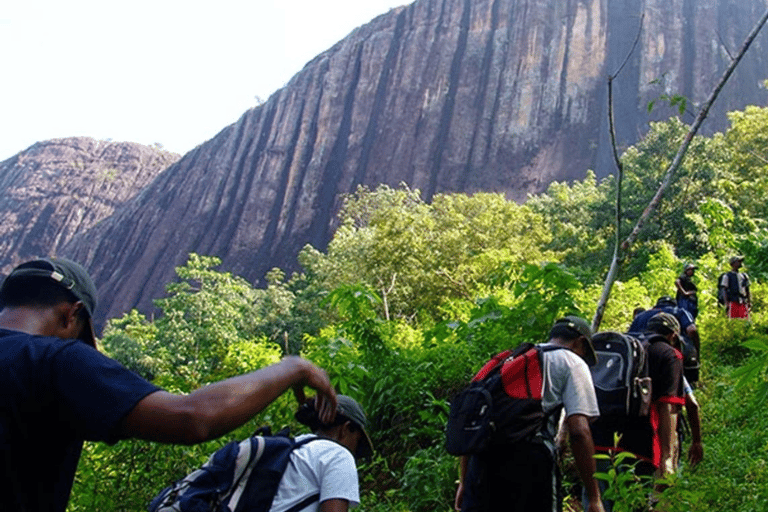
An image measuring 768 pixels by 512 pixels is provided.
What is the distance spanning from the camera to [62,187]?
2498 inches

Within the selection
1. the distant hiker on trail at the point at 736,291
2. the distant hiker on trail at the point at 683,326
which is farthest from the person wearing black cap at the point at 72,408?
the distant hiker on trail at the point at 736,291

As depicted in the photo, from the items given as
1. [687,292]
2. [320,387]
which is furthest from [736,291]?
[320,387]

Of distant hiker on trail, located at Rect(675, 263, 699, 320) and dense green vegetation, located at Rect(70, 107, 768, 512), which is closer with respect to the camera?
dense green vegetation, located at Rect(70, 107, 768, 512)

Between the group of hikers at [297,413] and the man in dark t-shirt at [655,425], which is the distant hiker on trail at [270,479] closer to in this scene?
the group of hikers at [297,413]

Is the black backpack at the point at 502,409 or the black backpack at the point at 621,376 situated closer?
the black backpack at the point at 502,409

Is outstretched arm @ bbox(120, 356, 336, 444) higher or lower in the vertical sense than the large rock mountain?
lower

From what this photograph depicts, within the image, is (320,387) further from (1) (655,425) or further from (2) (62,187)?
(2) (62,187)

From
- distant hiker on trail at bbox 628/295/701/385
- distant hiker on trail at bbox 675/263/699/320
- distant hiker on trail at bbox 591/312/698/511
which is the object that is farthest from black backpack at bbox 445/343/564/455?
distant hiker on trail at bbox 675/263/699/320

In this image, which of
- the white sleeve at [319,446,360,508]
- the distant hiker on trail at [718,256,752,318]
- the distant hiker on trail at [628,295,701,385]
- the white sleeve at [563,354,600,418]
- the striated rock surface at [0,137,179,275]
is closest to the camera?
the white sleeve at [319,446,360,508]

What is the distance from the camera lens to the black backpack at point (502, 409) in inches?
84.6

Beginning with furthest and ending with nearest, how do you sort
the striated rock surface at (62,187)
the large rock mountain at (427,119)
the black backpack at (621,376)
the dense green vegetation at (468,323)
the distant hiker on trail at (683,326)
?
the striated rock surface at (62,187), the large rock mountain at (427,119), the distant hiker on trail at (683,326), the dense green vegetation at (468,323), the black backpack at (621,376)

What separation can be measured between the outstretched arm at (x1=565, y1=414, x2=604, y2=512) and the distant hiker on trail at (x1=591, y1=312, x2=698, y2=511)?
50 cm

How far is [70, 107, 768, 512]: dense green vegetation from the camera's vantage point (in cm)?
333

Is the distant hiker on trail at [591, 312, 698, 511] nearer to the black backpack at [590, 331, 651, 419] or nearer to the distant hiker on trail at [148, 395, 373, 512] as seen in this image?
the black backpack at [590, 331, 651, 419]
